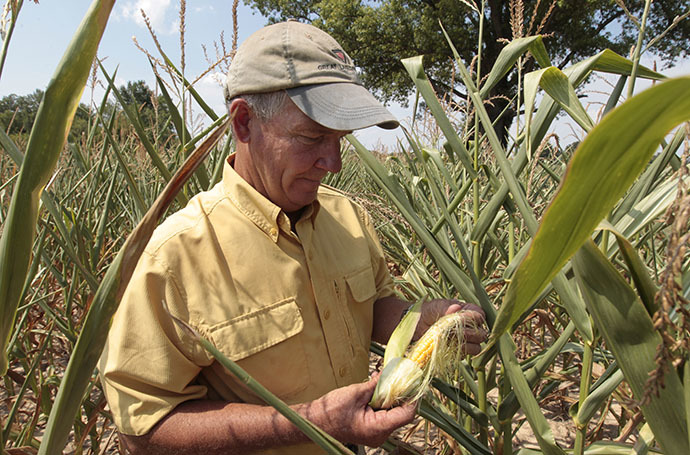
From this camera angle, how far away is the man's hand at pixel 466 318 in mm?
821

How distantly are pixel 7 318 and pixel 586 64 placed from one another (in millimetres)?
653

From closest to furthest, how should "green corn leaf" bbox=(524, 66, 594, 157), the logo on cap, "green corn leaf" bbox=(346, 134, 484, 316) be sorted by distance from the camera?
1. "green corn leaf" bbox=(524, 66, 594, 157)
2. "green corn leaf" bbox=(346, 134, 484, 316)
3. the logo on cap

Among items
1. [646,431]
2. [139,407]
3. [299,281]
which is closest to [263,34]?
[299,281]

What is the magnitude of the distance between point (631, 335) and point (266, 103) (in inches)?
28.3

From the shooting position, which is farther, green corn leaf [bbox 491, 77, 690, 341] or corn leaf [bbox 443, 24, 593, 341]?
corn leaf [bbox 443, 24, 593, 341]

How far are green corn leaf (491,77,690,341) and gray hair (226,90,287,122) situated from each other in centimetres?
63

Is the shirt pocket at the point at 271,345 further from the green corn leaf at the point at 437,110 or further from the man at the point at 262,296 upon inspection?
the green corn leaf at the point at 437,110

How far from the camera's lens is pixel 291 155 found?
88 centimetres

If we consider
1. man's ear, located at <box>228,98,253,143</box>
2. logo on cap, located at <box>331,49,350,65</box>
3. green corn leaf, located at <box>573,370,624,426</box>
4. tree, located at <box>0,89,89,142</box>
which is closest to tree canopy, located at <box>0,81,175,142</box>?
tree, located at <box>0,89,89,142</box>

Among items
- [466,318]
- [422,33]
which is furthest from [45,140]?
[422,33]

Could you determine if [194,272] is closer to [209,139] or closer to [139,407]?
[139,407]

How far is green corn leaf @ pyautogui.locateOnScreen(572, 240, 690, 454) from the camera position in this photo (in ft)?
1.25

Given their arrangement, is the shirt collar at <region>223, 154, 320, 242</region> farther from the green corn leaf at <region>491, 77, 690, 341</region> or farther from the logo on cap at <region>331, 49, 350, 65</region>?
the green corn leaf at <region>491, 77, 690, 341</region>

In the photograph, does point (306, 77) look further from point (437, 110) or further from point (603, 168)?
point (603, 168)
